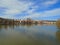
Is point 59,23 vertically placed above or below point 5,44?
above

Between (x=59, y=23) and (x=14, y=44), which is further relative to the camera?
(x=59, y=23)

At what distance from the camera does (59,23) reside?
22438 millimetres

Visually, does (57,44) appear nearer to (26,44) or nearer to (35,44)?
A: (35,44)

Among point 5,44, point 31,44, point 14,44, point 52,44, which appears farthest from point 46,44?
point 5,44

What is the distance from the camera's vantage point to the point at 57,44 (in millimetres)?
9586

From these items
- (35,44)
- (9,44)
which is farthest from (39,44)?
(9,44)

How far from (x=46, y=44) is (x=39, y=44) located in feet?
2.18

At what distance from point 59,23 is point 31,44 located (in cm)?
1475

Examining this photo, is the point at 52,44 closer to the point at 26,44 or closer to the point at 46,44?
the point at 46,44

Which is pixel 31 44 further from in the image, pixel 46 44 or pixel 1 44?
pixel 1 44

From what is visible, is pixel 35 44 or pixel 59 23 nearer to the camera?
pixel 35 44

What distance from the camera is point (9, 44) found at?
9.24 meters

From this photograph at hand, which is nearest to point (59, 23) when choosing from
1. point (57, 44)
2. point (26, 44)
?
point (57, 44)

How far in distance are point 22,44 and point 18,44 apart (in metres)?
0.37
